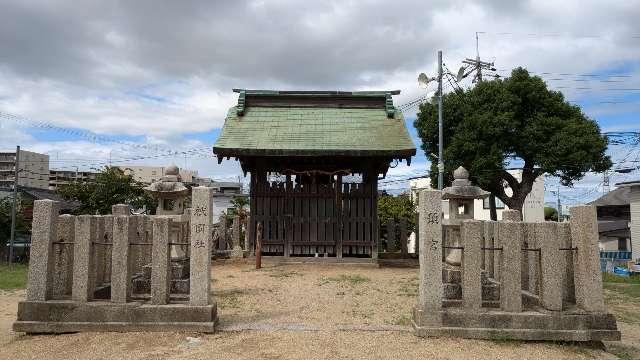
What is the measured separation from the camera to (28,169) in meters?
51.3

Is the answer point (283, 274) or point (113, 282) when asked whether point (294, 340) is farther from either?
point (283, 274)

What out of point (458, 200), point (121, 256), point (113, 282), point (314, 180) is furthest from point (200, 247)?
point (314, 180)

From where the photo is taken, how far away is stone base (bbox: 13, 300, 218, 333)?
6.95 meters

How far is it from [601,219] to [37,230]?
41.1m

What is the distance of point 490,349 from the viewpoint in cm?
645

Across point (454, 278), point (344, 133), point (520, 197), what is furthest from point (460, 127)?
point (454, 278)

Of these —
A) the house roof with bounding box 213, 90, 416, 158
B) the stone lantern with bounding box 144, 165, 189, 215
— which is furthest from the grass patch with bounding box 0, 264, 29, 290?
the house roof with bounding box 213, 90, 416, 158

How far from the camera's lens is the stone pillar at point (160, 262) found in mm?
7121

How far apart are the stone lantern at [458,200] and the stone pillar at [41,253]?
282 inches

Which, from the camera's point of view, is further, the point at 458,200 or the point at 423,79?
the point at 423,79

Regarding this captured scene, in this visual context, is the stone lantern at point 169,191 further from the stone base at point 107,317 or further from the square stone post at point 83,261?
the stone base at point 107,317

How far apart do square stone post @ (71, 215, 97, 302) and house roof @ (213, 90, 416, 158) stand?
8.03 meters

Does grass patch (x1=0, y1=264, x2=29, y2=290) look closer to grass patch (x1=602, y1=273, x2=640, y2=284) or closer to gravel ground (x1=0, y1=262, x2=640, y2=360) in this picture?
gravel ground (x1=0, y1=262, x2=640, y2=360)

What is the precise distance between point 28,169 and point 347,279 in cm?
5098
